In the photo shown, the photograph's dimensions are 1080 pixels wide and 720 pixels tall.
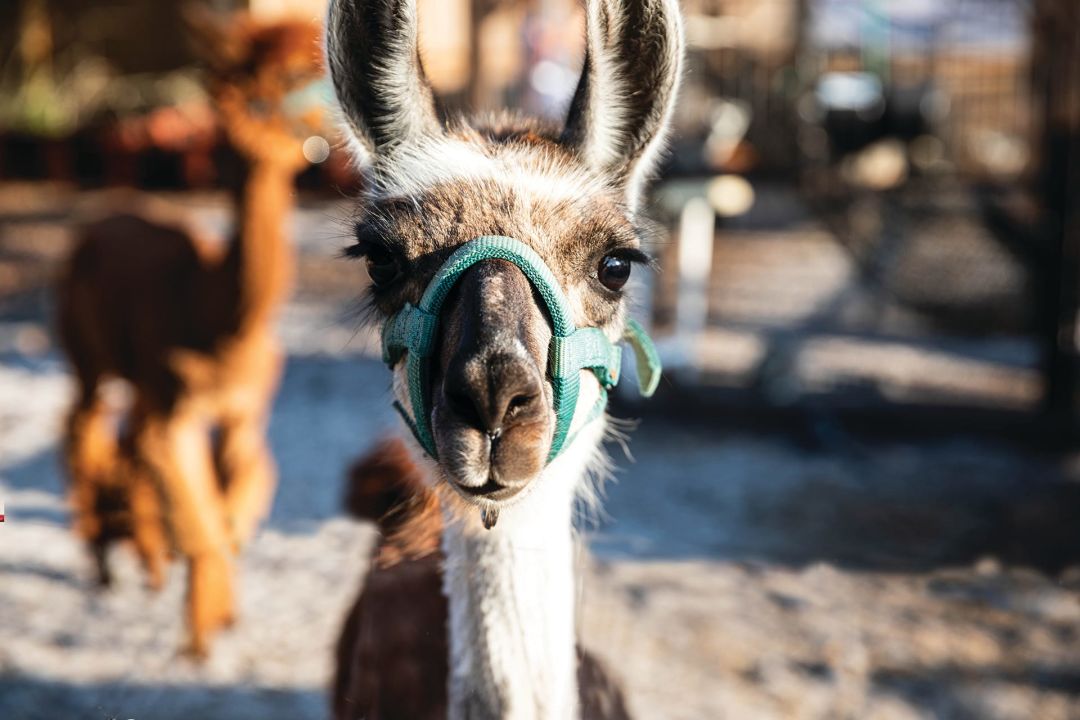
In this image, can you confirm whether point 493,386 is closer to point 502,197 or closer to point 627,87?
point 502,197

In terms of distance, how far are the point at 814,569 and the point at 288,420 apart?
391 cm

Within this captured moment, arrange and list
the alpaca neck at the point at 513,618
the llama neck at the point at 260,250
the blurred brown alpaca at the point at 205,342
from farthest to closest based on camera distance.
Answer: the llama neck at the point at 260,250 < the blurred brown alpaca at the point at 205,342 < the alpaca neck at the point at 513,618

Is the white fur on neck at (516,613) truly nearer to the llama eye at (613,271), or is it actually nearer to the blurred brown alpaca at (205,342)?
the llama eye at (613,271)

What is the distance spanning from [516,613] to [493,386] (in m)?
0.56

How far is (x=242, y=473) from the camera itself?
4.10 m

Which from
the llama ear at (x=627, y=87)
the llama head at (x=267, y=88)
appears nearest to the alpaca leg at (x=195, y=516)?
the llama head at (x=267, y=88)

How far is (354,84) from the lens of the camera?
1.89 meters

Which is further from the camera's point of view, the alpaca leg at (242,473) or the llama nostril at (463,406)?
the alpaca leg at (242,473)

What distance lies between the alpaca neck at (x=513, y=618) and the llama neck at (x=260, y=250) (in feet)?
7.95

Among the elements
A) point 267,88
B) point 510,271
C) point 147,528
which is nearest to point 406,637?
point 510,271

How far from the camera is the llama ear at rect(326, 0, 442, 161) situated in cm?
180

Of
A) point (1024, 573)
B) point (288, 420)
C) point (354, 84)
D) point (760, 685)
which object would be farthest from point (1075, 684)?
point (288, 420)

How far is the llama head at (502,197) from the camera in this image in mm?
1563

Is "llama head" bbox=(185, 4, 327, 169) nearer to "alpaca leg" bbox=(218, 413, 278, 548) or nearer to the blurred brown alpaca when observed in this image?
the blurred brown alpaca
